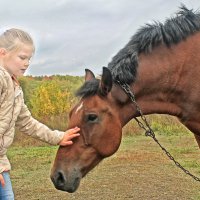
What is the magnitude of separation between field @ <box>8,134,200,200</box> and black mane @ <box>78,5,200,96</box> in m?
4.04

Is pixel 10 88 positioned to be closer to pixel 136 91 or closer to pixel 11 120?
pixel 11 120

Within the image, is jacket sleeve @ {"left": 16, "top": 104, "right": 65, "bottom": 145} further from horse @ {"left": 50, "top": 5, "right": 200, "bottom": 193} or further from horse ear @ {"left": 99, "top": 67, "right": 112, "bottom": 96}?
horse ear @ {"left": 99, "top": 67, "right": 112, "bottom": 96}

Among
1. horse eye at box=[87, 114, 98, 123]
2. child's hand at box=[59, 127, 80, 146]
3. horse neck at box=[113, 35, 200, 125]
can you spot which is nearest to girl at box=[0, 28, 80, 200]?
child's hand at box=[59, 127, 80, 146]

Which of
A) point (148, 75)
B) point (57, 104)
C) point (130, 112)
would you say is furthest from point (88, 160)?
point (57, 104)

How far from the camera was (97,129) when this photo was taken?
339cm

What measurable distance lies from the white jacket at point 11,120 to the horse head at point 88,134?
7.1 inches

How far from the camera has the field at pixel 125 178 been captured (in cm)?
738

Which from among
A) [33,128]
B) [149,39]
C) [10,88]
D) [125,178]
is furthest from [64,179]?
[125,178]

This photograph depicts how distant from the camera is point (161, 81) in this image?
357 centimetres

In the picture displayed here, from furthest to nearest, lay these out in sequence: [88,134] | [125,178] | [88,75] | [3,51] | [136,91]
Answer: [125,178] → [88,75] → [136,91] → [88,134] → [3,51]

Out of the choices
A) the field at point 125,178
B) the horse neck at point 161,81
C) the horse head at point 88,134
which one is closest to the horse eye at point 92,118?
the horse head at point 88,134

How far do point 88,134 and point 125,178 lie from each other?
18.0ft

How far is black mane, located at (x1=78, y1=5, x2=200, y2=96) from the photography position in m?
3.46

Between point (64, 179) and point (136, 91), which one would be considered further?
point (136, 91)
